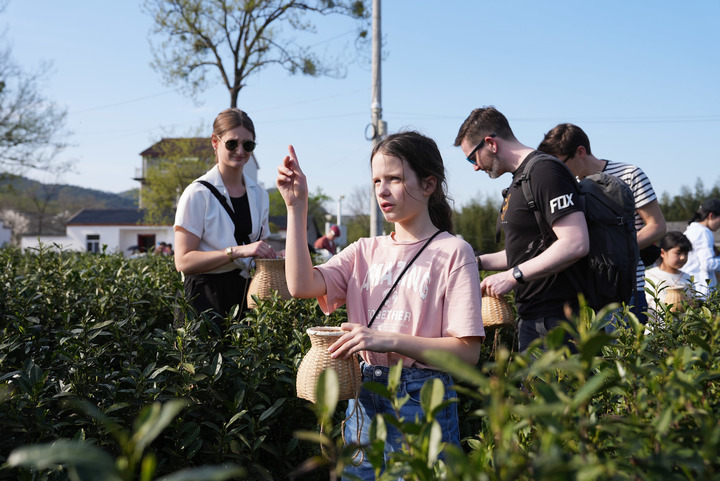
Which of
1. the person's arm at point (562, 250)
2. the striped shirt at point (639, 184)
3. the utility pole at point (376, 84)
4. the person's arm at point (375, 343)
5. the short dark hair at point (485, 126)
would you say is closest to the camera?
the person's arm at point (375, 343)

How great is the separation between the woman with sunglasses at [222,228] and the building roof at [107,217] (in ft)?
179

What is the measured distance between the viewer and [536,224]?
304 cm

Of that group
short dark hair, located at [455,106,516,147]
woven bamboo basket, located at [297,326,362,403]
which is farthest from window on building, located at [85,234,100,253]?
woven bamboo basket, located at [297,326,362,403]

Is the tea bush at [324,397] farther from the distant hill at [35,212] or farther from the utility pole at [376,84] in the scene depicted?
the distant hill at [35,212]

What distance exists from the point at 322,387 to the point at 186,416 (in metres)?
1.61

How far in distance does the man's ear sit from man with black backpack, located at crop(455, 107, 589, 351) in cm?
73

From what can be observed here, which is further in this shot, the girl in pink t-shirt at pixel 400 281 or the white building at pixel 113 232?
the white building at pixel 113 232

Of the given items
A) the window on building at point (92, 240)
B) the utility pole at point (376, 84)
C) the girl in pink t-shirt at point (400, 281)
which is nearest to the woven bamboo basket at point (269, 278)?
the girl in pink t-shirt at point (400, 281)

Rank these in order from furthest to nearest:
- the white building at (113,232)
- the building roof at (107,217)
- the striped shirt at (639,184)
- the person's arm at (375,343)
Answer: the building roof at (107,217), the white building at (113,232), the striped shirt at (639,184), the person's arm at (375,343)

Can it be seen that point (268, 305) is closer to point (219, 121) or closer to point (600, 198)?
point (219, 121)

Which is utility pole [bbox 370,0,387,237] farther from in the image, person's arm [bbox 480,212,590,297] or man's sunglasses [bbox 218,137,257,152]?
person's arm [bbox 480,212,590,297]

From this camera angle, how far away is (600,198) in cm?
307

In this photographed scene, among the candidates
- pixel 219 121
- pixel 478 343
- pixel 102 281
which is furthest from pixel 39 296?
pixel 478 343

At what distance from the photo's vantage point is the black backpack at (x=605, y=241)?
2.91 metres
